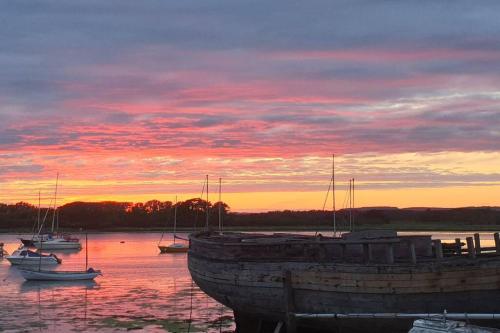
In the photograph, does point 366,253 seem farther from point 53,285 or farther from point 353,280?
point 53,285

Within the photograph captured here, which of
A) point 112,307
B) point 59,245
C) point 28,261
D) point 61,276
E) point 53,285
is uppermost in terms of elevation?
point 59,245

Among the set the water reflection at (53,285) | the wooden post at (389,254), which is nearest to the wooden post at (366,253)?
the wooden post at (389,254)

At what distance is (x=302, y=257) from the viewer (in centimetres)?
1622

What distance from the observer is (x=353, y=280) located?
1481 cm

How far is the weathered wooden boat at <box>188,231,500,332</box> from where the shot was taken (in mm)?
14141

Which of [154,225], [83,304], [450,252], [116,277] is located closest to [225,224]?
[154,225]

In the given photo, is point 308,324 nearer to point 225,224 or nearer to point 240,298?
point 240,298

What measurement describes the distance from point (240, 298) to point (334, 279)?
10.1 ft

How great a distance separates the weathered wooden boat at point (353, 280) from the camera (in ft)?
46.4

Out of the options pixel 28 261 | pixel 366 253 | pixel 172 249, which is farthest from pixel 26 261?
pixel 366 253

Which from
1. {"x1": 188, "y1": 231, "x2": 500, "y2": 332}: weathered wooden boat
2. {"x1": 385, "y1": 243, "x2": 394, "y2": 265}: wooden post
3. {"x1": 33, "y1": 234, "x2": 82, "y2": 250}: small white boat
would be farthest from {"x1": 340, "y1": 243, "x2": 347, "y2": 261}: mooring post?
{"x1": 33, "y1": 234, "x2": 82, "y2": 250}: small white boat

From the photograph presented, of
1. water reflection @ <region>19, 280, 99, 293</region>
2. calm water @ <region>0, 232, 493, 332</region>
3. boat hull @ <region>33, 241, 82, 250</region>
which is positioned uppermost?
boat hull @ <region>33, 241, 82, 250</region>

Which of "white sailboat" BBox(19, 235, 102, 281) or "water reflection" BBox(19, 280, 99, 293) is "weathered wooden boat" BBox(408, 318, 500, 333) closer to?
"water reflection" BBox(19, 280, 99, 293)

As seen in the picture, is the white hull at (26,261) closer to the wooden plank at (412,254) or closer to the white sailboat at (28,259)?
the white sailboat at (28,259)
